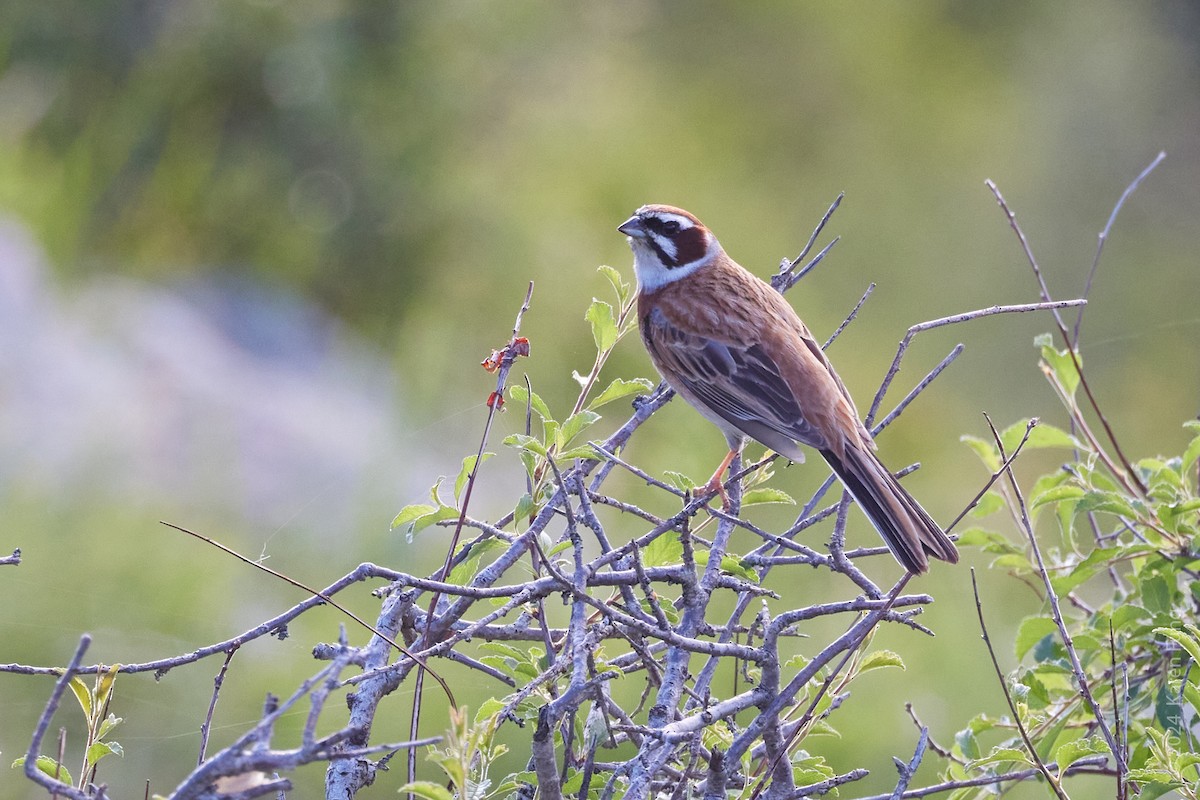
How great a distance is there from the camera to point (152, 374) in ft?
21.1

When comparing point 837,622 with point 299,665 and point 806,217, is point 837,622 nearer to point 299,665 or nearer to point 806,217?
point 299,665

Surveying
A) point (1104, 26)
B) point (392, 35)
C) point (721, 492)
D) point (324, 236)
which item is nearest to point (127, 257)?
point (324, 236)

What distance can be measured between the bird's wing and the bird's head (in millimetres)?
295

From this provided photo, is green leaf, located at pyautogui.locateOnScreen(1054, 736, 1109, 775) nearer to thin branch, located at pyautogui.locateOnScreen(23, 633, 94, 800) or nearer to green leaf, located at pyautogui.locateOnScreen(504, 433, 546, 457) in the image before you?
green leaf, located at pyautogui.locateOnScreen(504, 433, 546, 457)

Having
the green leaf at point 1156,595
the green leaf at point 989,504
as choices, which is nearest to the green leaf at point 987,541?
the green leaf at point 989,504

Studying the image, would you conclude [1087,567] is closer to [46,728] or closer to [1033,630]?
[1033,630]

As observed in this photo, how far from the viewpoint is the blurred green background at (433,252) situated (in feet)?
17.0

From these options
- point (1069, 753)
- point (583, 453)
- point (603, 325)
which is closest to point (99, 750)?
point (583, 453)

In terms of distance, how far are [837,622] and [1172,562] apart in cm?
338

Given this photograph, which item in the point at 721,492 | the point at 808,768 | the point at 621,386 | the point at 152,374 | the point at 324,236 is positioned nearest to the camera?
the point at 808,768

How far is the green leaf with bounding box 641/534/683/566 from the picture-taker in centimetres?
215

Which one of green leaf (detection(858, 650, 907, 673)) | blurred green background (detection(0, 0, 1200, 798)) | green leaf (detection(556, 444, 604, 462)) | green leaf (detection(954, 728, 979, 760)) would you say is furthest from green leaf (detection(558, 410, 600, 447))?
blurred green background (detection(0, 0, 1200, 798))

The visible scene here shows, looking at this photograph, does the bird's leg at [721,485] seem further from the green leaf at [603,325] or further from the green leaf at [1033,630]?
the green leaf at [1033,630]

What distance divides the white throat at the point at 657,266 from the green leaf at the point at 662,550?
6.10 feet
